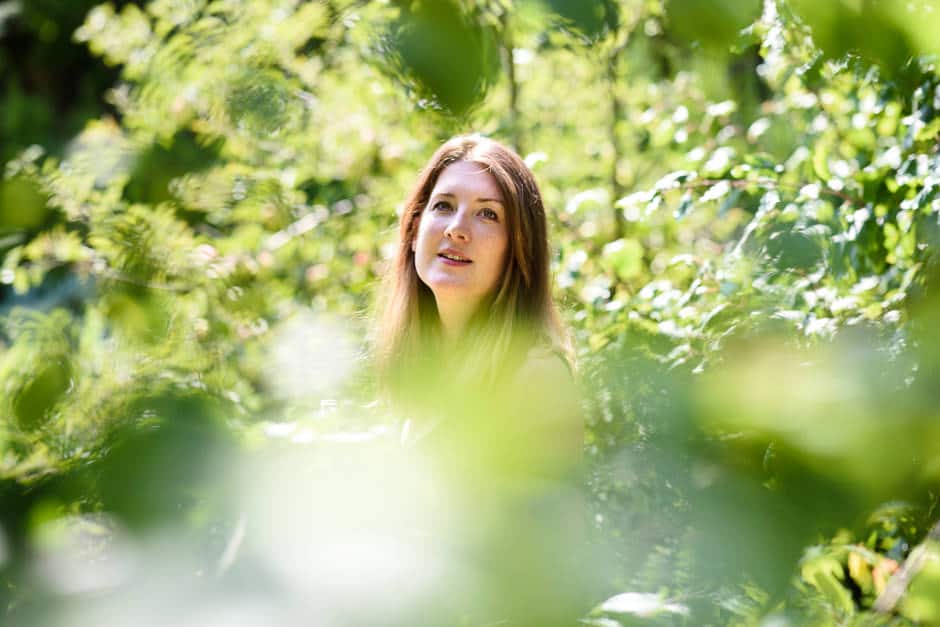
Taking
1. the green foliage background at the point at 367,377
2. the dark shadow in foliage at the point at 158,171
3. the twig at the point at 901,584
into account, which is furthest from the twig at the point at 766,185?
the dark shadow in foliage at the point at 158,171

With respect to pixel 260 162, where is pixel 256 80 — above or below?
above

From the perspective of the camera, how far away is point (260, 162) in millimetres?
2381

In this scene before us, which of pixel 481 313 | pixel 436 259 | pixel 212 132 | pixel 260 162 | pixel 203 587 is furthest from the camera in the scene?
pixel 260 162

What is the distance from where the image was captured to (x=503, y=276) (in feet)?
4.61

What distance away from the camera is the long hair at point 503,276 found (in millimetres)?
1347

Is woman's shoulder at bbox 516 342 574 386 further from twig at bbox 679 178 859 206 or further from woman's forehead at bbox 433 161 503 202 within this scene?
twig at bbox 679 178 859 206

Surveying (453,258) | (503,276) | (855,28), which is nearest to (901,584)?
(855,28)

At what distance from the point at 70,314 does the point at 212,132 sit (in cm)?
29

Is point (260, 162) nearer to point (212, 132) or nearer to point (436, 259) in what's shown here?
point (436, 259)

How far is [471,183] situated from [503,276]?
0.14 meters

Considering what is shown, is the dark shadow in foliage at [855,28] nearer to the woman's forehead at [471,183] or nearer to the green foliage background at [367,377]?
the green foliage background at [367,377]

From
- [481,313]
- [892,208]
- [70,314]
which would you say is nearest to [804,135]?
[892,208]

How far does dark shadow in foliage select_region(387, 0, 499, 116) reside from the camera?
27 cm

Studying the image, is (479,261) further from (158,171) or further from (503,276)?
(158,171)
